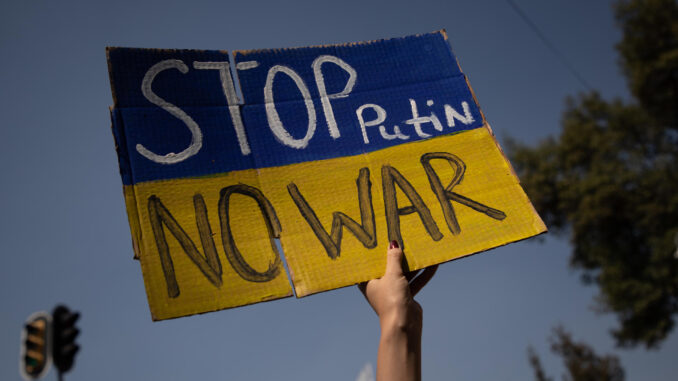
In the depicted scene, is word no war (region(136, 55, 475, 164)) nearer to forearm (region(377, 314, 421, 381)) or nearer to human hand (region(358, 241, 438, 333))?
human hand (region(358, 241, 438, 333))

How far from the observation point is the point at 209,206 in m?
1.99

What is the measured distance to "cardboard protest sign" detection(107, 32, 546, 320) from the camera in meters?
1.89

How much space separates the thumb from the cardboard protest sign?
3 cm

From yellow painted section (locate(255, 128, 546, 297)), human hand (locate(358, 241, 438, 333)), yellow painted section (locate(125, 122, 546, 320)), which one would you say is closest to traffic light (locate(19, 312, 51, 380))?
yellow painted section (locate(125, 122, 546, 320))

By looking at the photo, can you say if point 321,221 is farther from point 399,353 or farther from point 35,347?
point 35,347

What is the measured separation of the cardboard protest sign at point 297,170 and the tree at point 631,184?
13.4 m

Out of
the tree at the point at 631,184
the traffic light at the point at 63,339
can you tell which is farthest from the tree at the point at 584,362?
the traffic light at the point at 63,339

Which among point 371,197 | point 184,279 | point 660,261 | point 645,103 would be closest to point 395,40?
point 371,197

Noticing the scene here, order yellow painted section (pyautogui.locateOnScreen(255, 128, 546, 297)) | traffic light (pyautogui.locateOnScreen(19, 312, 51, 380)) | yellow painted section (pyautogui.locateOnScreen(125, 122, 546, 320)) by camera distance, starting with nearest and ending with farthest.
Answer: yellow painted section (pyautogui.locateOnScreen(125, 122, 546, 320))
yellow painted section (pyautogui.locateOnScreen(255, 128, 546, 297))
traffic light (pyautogui.locateOnScreen(19, 312, 51, 380))

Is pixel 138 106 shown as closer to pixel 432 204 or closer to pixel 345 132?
pixel 345 132

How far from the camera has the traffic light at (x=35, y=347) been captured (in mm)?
3041

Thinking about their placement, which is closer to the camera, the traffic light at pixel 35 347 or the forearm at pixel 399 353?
the forearm at pixel 399 353

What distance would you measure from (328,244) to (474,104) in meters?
1.00

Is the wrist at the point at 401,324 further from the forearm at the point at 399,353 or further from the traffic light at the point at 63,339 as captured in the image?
the traffic light at the point at 63,339
